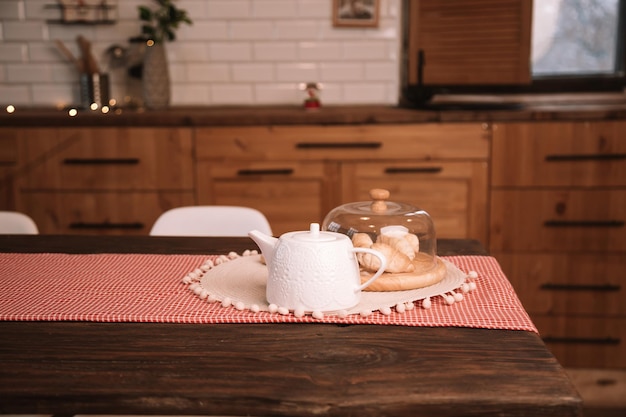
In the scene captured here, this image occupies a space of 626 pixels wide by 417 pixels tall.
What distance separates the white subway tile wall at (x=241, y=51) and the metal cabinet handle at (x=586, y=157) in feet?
2.85

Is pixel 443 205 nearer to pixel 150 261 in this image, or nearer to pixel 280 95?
pixel 280 95

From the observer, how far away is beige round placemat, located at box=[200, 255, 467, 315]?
115cm

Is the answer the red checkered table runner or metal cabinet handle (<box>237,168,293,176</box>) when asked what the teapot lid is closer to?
the red checkered table runner

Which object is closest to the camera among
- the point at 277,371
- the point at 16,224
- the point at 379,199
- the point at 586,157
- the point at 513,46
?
the point at 277,371

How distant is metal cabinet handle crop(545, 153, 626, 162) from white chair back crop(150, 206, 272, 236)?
1393 millimetres

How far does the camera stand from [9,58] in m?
3.52

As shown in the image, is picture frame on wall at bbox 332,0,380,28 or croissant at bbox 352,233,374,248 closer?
croissant at bbox 352,233,374,248

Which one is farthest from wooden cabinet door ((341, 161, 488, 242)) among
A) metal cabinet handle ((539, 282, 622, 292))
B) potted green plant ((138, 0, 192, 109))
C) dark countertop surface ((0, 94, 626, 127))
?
potted green plant ((138, 0, 192, 109))

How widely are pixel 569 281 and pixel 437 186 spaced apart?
64cm

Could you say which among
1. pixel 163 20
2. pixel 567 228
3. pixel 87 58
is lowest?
pixel 567 228

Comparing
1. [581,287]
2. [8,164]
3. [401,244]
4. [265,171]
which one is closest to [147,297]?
[401,244]

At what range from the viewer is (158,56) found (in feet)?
10.7

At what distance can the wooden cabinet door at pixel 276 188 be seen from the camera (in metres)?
2.94

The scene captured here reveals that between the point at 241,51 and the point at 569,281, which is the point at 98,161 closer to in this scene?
the point at 241,51
